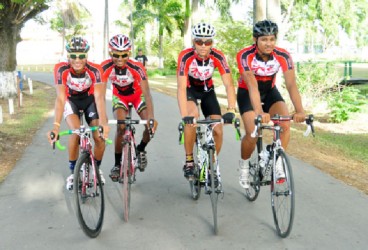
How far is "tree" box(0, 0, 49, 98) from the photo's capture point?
18.7 metres

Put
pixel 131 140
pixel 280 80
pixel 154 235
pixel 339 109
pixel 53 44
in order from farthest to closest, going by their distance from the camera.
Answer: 1. pixel 53 44
2. pixel 280 80
3. pixel 339 109
4. pixel 131 140
5. pixel 154 235

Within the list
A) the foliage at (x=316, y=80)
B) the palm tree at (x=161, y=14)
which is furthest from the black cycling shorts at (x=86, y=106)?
the palm tree at (x=161, y=14)

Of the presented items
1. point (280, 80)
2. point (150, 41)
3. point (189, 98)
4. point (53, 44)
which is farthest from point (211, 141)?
point (53, 44)

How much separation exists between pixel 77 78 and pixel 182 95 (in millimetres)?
1388

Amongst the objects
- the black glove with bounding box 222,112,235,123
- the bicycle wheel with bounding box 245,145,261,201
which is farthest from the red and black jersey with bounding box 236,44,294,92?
the bicycle wheel with bounding box 245,145,261,201

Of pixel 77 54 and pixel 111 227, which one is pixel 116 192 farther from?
pixel 77 54

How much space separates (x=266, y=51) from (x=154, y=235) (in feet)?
8.24

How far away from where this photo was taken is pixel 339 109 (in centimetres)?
1293

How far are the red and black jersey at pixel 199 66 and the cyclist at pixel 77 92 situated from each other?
1049 millimetres

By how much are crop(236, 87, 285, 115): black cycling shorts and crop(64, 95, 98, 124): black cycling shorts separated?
1.95 meters

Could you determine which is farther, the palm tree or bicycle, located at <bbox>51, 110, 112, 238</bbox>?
the palm tree

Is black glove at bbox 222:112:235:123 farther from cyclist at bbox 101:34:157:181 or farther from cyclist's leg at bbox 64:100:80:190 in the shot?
cyclist's leg at bbox 64:100:80:190

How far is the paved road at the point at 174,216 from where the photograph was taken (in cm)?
455

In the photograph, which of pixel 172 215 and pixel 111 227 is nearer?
pixel 111 227
